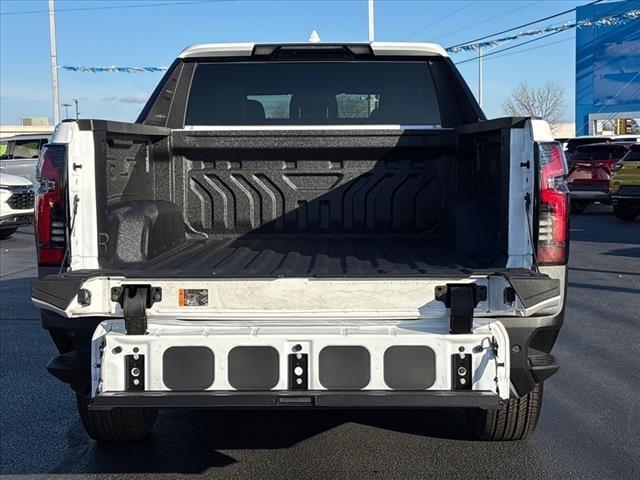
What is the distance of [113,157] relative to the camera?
12.6 ft

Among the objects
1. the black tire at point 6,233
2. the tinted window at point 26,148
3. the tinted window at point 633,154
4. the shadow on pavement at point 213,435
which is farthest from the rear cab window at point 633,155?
the tinted window at point 26,148

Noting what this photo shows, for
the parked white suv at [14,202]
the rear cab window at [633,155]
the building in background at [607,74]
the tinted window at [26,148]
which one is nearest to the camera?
the parked white suv at [14,202]

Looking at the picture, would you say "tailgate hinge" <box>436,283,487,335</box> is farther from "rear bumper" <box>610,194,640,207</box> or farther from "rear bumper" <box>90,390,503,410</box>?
"rear bumper" <box>610,194,640,207</box>

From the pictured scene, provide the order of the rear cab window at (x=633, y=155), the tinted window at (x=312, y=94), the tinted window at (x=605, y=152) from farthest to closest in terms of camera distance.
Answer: the tinted window at (x=605, y=152) → the rear cab window at (x=633, y=155) → the tinted window at (x=312, y=94)

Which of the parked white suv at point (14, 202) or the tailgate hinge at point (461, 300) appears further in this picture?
the parked white suv at point (14, 202)

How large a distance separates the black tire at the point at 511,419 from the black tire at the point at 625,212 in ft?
48.8

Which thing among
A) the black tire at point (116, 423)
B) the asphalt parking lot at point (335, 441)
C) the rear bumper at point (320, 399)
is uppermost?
the rear bumper at point (320, 399)

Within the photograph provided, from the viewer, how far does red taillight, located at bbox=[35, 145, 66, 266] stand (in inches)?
134

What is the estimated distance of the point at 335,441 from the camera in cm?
436

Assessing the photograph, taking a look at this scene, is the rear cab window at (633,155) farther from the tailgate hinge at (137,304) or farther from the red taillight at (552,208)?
the tailgate hinge at (137,304)

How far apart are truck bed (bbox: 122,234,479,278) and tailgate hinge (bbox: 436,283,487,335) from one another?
→ 0.08 meters

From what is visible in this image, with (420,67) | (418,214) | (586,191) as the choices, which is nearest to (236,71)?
(420,67)

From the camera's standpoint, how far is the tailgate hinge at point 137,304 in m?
3.20

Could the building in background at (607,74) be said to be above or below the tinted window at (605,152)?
above
